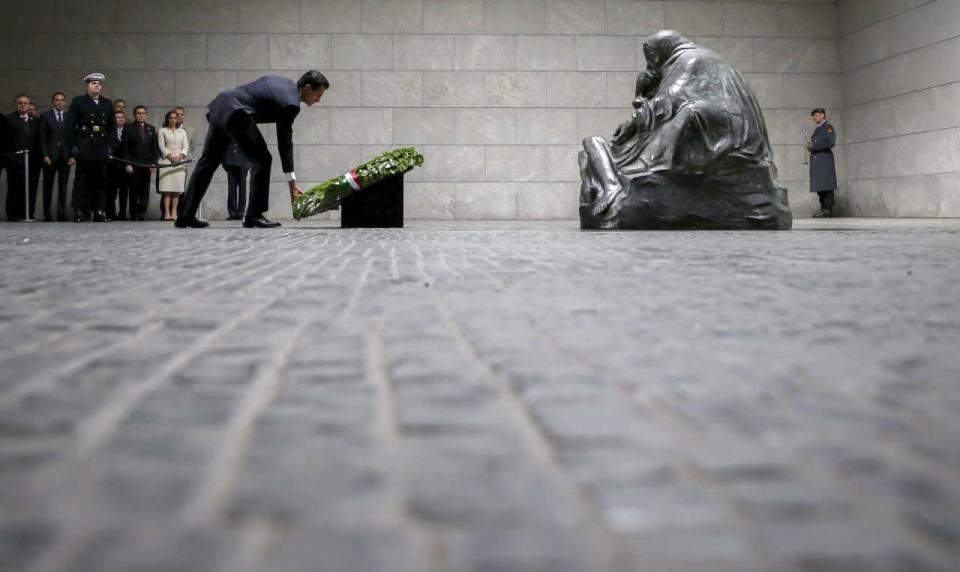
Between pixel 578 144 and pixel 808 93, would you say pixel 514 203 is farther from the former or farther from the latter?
pixel 808 93

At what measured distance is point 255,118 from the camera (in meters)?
5.97

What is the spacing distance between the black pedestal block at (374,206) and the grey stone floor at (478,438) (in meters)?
5.53

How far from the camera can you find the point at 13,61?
41.6ft

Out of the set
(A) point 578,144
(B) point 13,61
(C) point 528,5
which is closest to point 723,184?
(A) point 578,144

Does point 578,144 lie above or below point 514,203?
above

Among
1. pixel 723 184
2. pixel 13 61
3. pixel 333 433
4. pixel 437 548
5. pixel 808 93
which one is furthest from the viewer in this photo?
pixel 808 93

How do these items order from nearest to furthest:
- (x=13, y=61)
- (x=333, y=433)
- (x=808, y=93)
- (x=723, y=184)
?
(x=333, y=433) → (x=723, y=184) → (x=13, y=61) → (x=808, y=93)

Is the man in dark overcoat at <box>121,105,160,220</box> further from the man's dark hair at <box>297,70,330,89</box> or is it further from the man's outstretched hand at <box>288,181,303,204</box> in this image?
the man's dark hair at <box>297,70,330,89</box>

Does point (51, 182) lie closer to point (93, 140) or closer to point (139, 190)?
point (139, 190)

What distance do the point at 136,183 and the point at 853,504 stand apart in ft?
40.5

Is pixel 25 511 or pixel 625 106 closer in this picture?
pixel 25 511

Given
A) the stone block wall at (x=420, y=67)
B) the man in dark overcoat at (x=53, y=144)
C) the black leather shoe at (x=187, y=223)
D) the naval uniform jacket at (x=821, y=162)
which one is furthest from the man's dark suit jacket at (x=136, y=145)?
the naval uniform jacket at (x=821, y=162)

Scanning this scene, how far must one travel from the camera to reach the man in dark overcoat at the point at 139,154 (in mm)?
10836

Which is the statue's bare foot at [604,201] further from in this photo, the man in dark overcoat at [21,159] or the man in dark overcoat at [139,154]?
the man in dark overcoat at [21,159]
